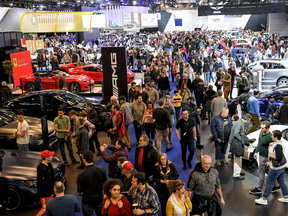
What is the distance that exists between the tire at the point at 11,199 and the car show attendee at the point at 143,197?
2814mm

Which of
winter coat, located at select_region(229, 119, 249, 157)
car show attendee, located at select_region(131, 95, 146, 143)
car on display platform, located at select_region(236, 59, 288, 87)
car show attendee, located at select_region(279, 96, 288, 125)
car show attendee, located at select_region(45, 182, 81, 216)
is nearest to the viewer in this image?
car show attendee, located at select_region(45, 182, 81, 216)

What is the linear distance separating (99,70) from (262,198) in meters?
14.4

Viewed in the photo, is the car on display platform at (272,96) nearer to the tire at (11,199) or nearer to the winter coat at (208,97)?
the winter coat at (208,97)

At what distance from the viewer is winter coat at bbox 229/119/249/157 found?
7191 millimetres

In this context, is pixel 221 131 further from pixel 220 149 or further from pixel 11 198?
pixel 11 198

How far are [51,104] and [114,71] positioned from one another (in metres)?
2.66

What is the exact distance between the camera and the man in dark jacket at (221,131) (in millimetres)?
7707

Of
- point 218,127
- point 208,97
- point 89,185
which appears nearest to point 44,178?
point 89,185

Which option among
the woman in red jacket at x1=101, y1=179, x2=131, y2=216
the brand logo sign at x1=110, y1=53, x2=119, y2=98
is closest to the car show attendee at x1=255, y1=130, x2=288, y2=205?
the woman in red jacket at x1=101, y1=179, x2=131, y2=216

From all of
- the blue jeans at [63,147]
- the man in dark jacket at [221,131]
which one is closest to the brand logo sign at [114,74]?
the blue jeans at [63,147]

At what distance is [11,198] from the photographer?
20.0 feet

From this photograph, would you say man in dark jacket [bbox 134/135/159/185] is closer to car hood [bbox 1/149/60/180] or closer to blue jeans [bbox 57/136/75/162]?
car hood [bbox 1/149/60/180]

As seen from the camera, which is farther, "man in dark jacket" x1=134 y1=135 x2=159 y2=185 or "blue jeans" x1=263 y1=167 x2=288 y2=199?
"blue jeans" x1=263 y1=167 x2=288 y2=199

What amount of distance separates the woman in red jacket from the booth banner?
1693 centimetres
